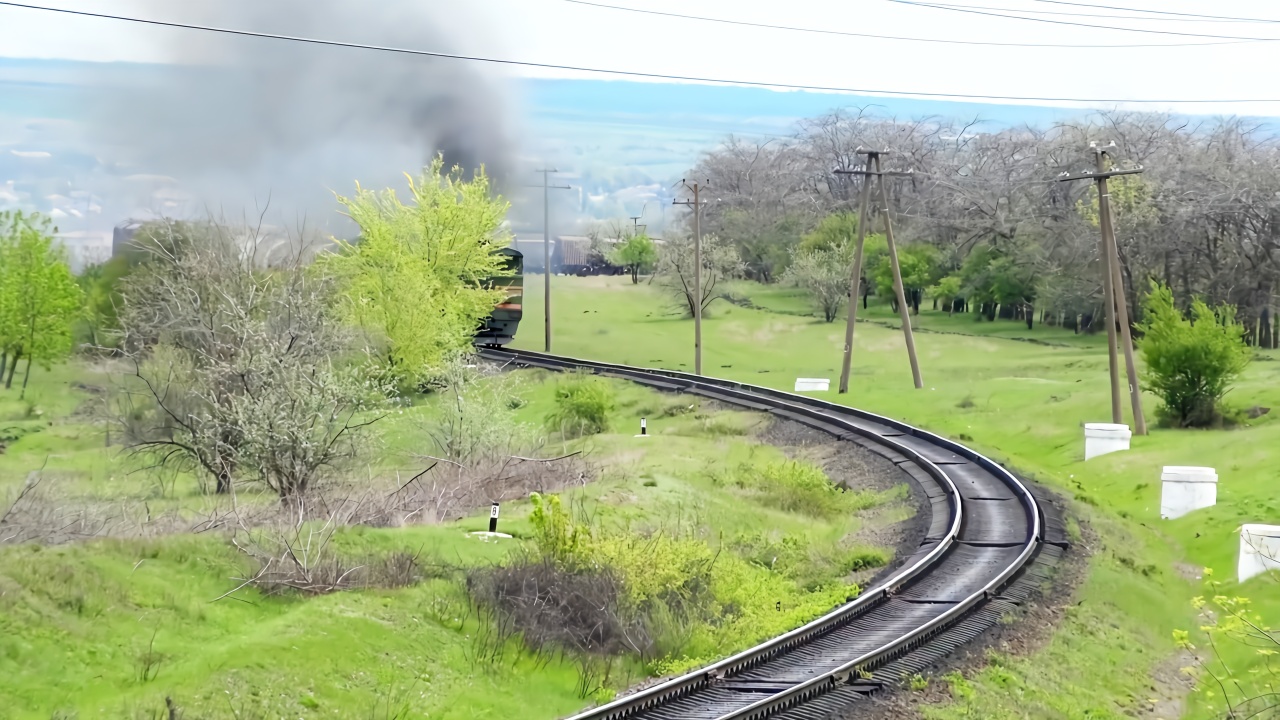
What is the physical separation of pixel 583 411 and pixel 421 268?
1142 centimetres

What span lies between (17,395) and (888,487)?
2843cm

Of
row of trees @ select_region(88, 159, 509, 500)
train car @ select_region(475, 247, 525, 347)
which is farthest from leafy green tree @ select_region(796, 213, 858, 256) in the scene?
row of trees @ select_region(88, 159, 509, 500)

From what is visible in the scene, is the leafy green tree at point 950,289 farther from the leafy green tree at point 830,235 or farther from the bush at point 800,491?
the bush at point 800,491

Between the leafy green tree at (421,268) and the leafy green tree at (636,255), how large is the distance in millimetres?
45295

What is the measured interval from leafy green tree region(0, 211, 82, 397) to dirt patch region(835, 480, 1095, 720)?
103 feet

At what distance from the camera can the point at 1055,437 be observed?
1442 inches

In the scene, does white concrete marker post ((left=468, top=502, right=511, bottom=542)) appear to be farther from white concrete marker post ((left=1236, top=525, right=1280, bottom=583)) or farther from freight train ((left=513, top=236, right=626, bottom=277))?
freight train ((left=513, top=236, right=626, bottom=277))

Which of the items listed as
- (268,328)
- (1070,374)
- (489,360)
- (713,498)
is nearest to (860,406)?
(1070,374)

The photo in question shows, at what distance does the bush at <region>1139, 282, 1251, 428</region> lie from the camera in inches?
1331

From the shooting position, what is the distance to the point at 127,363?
33.2 m

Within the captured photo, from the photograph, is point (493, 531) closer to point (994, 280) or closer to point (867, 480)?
point (867, 480)

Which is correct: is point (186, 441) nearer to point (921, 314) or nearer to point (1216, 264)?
point (1216, 264)

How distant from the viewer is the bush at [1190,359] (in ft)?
111

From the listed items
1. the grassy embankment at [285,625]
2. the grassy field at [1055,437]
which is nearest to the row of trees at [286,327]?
the grassy embankment at [285,625]
